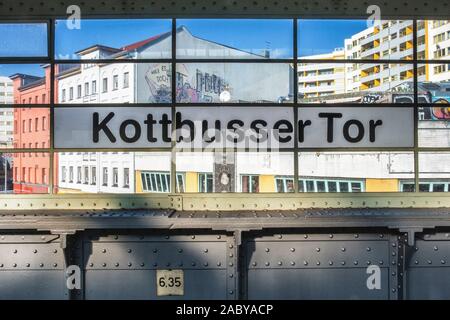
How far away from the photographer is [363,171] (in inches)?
170

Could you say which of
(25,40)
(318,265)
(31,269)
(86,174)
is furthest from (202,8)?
(31,269)

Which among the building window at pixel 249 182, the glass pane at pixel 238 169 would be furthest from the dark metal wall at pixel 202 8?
the building window at pixel 249 182

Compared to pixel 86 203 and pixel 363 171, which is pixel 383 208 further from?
pixel 86 203

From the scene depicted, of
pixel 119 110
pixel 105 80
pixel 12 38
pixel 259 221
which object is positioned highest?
pixel 12 38

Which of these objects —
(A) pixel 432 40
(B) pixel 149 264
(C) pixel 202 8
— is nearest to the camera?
(B) pixel 149 264

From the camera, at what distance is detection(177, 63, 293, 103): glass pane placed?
433cm

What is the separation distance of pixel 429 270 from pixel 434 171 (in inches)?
40.4

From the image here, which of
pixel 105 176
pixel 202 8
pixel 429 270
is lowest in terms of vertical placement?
pixel 429 270

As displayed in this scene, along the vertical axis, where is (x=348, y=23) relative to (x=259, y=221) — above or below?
above

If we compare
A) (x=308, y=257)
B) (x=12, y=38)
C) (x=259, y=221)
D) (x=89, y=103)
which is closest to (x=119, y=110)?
(x=89, y=103)

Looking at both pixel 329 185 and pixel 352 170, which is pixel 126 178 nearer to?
pixel 329 185

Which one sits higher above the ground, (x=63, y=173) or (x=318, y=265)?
(x=63, y=173)

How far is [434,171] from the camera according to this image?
172 inches

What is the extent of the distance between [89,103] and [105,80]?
286 mm
